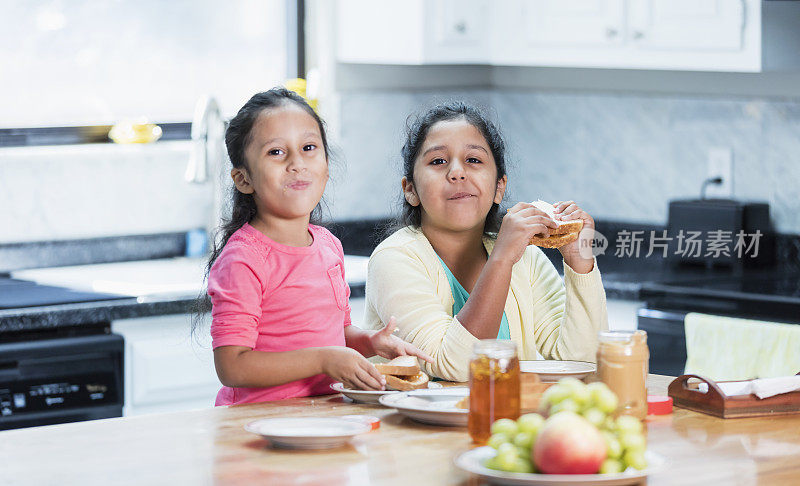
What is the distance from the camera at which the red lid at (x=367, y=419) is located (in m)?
1.80

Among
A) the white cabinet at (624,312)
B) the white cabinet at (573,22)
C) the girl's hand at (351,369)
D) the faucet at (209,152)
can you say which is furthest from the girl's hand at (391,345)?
the white cabinet at (573,22)

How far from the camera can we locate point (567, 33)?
12.6 feet

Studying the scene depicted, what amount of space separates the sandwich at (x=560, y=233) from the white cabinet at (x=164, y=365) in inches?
49.8

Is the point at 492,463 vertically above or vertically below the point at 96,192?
below

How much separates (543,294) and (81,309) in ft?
4.19

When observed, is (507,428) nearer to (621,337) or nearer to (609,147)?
(621,337)

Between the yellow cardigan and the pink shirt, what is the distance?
0.11 meters

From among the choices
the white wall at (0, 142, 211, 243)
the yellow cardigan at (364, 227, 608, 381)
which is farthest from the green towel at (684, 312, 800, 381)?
the white wall at (0, 142, 211, 243)

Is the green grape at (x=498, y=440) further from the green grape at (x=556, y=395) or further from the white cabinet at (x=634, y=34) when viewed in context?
the white cabinet at (x=634, y=34)

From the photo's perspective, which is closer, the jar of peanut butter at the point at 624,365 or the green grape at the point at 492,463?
the green grape at the point at 492,463

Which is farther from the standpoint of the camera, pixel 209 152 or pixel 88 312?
pixel 209 152

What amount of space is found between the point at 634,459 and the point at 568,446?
10 cm

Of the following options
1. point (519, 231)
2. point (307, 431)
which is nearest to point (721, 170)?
point (519, 231)

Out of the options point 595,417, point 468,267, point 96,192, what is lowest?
point 595,417
